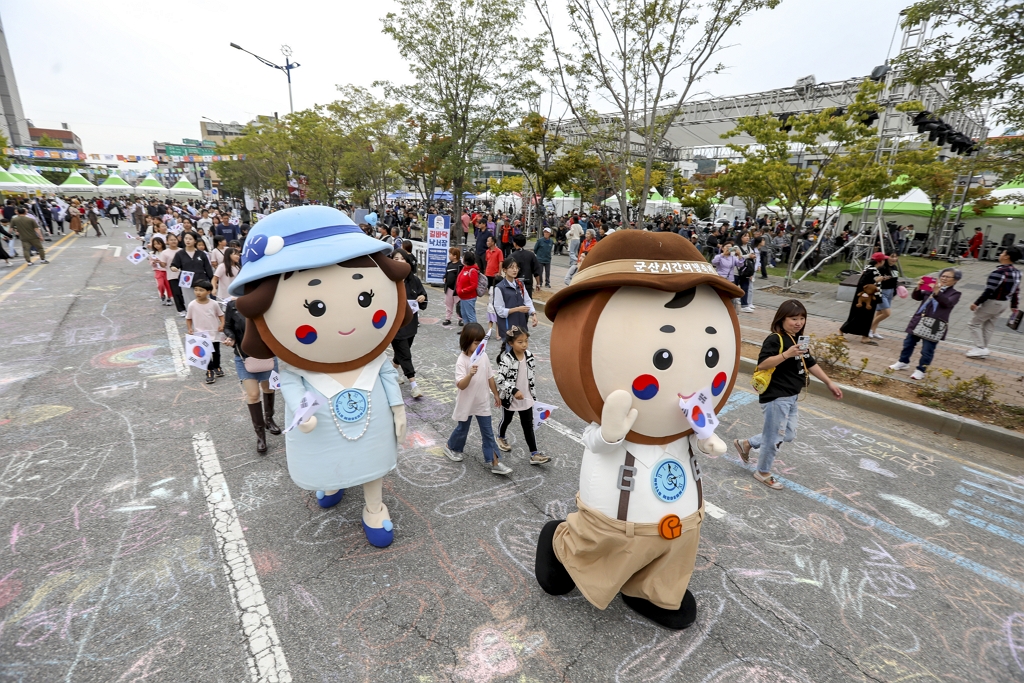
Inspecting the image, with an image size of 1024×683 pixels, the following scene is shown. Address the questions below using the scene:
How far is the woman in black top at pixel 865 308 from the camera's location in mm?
8617

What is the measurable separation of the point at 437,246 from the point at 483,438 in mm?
9858

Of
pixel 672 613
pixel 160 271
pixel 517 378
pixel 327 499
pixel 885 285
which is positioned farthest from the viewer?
pixel 160 271

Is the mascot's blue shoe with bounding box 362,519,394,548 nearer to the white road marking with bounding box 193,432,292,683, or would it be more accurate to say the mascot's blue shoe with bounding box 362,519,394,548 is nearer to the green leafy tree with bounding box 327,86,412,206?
the white road marking with bounding box 193,432,292,683

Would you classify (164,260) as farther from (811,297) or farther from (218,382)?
(811,297)

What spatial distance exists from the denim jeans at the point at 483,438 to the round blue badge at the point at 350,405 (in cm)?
131

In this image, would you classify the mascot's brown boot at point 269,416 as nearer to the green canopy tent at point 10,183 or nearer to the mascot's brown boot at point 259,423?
the mascot's brown boot at point 259,423

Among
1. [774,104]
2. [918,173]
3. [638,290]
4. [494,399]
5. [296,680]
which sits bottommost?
[296,680]

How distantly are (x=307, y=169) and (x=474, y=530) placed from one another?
30152mm

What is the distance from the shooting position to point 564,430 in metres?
5.38

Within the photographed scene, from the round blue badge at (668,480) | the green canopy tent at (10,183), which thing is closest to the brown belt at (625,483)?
the round blue badge at (668,480)

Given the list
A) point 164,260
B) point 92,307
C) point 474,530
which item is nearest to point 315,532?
point 474,530

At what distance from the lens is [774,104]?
1006 inches

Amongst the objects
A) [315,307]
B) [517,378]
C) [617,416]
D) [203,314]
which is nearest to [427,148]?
[203,314]

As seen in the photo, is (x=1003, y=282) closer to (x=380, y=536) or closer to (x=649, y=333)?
(x=649, y=333)
